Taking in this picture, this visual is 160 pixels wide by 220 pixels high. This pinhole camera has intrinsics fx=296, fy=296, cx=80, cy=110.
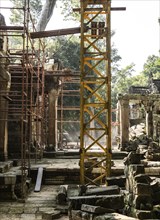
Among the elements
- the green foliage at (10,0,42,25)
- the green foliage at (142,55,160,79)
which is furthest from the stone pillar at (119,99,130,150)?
the green foliage at (142,55,160,79)

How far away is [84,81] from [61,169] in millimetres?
3556

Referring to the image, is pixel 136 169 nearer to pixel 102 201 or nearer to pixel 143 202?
pixel 143 202

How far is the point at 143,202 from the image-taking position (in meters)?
6.41

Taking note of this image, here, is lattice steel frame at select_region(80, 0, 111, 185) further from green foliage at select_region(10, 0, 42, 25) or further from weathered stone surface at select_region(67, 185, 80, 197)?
green foliage at select_region(10, 0, 42, 25)

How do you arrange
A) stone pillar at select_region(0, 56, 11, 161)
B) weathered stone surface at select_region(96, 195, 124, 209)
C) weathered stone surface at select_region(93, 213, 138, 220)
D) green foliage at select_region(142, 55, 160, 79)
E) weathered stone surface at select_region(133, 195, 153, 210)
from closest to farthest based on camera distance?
weathered stone surface at select_region(93, 213, 138, 220), weathered stone surface at select_region(133, 195, 153, 210), weathered stone surface at select_region(96, 195, 124, 209), stone pillar at select_region(0, 56, 11, 161), green foliage at select_region(142, 55, 160, 79)

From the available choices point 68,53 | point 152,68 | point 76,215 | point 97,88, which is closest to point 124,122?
point 97,88

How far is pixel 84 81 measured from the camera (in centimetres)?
1011

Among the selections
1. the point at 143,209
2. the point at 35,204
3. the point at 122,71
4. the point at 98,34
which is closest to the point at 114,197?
the point at 143,209

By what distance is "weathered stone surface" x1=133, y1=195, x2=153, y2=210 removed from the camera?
6.34 metres

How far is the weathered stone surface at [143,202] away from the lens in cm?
634

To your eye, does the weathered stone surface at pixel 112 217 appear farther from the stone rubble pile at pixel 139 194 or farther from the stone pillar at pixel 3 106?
the stone pillar at pixel 3 106

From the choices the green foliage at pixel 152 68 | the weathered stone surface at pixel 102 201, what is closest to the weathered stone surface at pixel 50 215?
the weathered stone surface at pixel 102 201

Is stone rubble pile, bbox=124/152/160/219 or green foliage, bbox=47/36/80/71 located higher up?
green foliage, bbox=47/36/80/71

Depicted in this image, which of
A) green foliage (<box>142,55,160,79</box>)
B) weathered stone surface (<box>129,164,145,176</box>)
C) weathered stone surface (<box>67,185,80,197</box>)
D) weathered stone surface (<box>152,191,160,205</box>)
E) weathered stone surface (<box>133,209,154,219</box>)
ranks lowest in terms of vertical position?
weathered stone surface (<box>67,185,80,197</box>)
